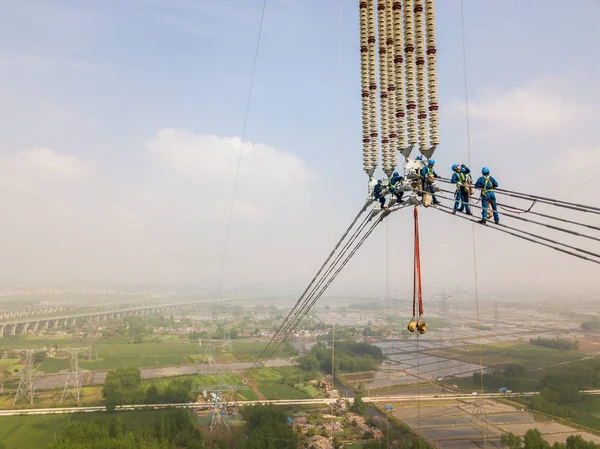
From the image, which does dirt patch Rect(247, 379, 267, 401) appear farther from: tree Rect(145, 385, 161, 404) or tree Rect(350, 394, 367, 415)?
tree Rect(145, 385, 161, 404)

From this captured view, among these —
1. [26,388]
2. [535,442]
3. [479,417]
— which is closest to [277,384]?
[479,417]

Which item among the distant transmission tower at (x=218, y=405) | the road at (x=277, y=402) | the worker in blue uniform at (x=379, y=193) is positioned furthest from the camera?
the road at (x=277, y=402)

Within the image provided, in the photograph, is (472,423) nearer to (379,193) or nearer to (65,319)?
(379,193)

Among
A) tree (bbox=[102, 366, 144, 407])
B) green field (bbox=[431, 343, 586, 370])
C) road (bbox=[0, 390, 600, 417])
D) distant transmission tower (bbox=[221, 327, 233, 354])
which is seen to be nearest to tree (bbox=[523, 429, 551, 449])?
road (bbox=[0, 390, 600, 417])

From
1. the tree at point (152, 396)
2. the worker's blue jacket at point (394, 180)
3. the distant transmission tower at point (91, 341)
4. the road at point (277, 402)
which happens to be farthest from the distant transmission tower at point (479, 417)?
the distant transmission tower at point (91, 341)

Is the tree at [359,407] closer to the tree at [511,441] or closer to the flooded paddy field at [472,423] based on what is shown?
the flooded paddy field at [472,423]

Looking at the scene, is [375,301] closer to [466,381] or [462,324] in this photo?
[462,324]

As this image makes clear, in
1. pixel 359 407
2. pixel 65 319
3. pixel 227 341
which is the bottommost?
pixel 359 407
